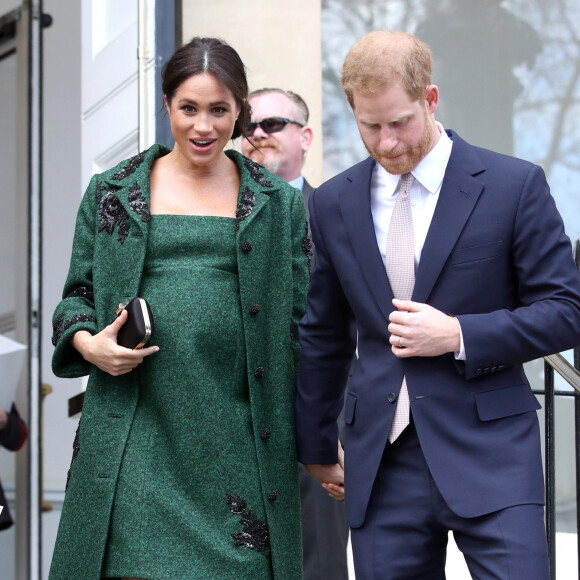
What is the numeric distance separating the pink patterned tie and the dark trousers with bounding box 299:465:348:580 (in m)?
1.53

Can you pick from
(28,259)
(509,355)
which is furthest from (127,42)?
(509,355)

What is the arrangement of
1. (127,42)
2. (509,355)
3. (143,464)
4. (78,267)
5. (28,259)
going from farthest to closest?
(28,259), (127,42), (78,267), (143,464), (509,355)

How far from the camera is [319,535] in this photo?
167 inches

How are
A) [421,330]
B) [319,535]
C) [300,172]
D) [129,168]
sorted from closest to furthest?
[421,330] < [129,168] < [319,535] < [300,172]

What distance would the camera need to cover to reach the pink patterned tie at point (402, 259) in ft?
9.03

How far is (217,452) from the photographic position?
3.01 m

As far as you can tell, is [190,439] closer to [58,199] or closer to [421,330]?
[421,330]

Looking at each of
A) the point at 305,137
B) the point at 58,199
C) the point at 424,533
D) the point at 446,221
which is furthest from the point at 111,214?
the point at 58,199

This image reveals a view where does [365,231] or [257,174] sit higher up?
[257,174]

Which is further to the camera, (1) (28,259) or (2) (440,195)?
(1) (28,259)

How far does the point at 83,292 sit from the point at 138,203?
29cm

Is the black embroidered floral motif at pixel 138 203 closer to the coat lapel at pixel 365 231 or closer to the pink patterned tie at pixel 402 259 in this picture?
the coat lapel at pixel 365 231

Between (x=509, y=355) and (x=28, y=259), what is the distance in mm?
3574

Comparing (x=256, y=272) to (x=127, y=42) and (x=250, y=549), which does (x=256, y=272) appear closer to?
(x=250, y=549)
